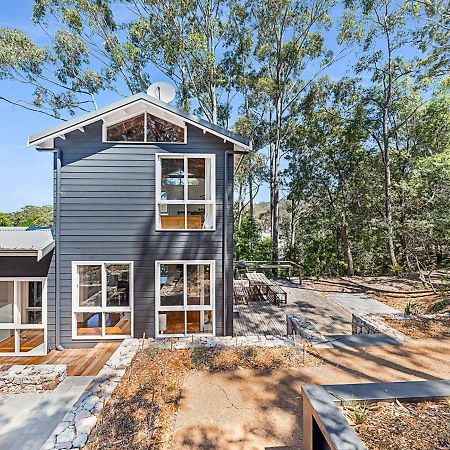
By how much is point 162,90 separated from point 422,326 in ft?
26.4

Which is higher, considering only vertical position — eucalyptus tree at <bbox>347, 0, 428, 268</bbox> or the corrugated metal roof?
eucalyptus tree at <bbox>347, 0, 428, 268</bbox>

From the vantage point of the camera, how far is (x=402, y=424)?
2689mm

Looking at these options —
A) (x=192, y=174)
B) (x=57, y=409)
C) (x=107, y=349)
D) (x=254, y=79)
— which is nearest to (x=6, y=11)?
(x=254, y=79)

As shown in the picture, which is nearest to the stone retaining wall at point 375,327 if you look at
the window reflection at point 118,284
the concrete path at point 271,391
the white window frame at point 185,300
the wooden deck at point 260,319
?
the concrete path at point 271,391

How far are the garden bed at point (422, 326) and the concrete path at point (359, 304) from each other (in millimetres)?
1700

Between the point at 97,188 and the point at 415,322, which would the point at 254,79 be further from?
the point at 415,322

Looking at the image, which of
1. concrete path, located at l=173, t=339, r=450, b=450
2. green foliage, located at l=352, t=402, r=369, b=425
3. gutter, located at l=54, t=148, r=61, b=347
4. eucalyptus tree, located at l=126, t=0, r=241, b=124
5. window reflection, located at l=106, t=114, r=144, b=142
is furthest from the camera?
eucalyptus tree, located at l=126, t=0, r=241, b=124

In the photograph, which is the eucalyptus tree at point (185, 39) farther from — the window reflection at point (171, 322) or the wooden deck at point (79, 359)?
the wooden deck at point (79, 359)

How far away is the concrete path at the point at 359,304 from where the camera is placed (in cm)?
888

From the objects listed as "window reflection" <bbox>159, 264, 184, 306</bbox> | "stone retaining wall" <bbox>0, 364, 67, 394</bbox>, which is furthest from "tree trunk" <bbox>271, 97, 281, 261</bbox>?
"stone retaining wall" <bbox>0, 364, 67, 394</bbox>

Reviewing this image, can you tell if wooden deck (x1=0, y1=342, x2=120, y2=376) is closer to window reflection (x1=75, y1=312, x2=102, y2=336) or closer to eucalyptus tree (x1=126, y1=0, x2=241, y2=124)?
window reflection (x1=75, y1=312, x2=102, y2=336)

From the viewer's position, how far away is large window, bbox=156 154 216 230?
6887mm

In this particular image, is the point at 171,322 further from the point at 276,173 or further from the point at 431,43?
the point at 431,43

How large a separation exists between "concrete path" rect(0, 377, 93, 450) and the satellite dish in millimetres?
6391
